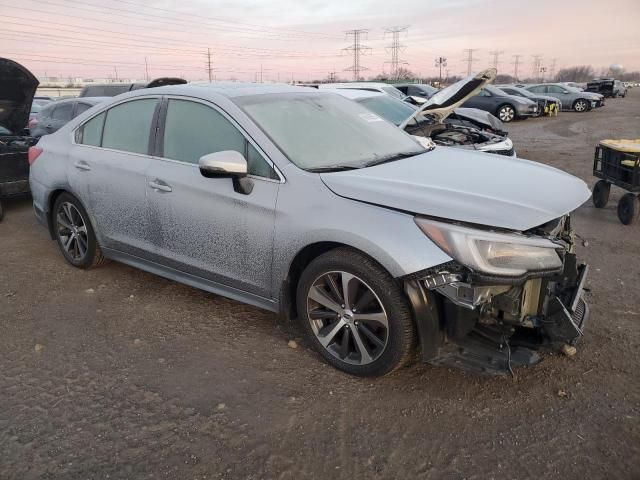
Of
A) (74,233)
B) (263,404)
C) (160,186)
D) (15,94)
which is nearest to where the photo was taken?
(263,404)

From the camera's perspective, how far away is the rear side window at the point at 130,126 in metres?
4.06

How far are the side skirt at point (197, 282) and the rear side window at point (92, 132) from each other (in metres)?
0.95

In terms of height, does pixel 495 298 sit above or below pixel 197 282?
above

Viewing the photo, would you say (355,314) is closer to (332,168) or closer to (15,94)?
(332,168)

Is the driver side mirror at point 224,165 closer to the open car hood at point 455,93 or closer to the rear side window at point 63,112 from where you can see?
the open car hood at point 455,93

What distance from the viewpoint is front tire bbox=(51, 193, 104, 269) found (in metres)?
4.64

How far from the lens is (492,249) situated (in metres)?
2.59

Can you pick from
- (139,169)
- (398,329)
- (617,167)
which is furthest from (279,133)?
(617,167)

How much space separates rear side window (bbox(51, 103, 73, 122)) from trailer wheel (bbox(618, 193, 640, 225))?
28.7ft

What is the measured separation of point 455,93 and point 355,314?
4923 millimetres

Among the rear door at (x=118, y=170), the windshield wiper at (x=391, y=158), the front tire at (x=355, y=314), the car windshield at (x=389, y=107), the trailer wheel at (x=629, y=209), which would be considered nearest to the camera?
the front tire at (x=355, y=314)

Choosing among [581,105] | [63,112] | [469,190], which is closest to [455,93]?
[469,190]

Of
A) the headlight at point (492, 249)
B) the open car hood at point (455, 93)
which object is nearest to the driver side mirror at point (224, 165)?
the headlight at point (492, 249)

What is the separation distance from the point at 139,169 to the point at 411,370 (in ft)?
8.14
